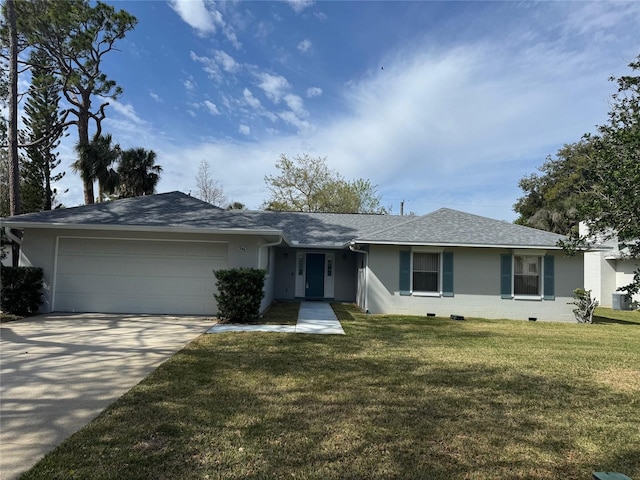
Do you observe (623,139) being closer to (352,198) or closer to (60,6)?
(60,6)

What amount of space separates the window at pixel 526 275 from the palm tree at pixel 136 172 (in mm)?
16842

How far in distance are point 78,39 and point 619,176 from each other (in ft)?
82.0

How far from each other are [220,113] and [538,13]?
12788 mm

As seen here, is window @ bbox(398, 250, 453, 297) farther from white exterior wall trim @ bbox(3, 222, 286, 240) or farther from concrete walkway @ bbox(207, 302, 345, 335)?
white exterior wall trim @ bbox(3, 222, 286, 240)

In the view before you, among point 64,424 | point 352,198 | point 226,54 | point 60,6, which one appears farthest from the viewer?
point 352,198

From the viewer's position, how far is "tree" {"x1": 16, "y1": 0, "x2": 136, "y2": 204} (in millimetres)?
19530

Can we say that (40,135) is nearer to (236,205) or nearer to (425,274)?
(236,205)

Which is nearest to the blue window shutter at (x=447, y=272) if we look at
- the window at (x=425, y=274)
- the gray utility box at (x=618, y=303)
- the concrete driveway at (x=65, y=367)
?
the window at (x=425, y=274)

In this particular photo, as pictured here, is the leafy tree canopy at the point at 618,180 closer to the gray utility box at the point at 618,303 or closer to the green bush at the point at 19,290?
the green bush at the point at 19,290

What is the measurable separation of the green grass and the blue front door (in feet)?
29.8

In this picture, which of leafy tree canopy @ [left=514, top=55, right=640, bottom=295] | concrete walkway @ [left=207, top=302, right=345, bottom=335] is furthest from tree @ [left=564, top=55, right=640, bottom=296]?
concrete walkway @ [left=207, top=302, right=345, bottom=335]

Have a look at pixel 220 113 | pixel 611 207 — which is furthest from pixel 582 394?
pixel 220 113

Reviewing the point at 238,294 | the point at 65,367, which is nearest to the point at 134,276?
the point at 238,294

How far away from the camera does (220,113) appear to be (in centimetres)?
1752
